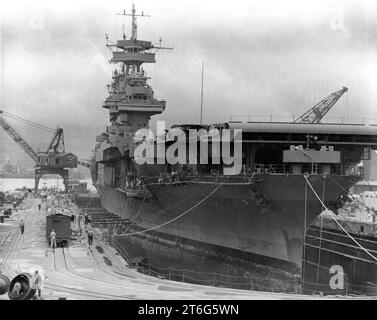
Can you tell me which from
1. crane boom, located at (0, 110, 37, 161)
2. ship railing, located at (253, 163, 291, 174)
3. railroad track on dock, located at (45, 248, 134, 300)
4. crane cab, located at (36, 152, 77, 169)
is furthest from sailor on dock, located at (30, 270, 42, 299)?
crane boom, located at (0, 110, 37, 161)

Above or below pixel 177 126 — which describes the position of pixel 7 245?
below

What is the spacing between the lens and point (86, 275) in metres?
12.1

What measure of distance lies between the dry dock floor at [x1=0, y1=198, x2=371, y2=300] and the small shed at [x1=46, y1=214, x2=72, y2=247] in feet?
1.14

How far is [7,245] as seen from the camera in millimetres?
15930

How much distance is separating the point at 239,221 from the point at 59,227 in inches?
250

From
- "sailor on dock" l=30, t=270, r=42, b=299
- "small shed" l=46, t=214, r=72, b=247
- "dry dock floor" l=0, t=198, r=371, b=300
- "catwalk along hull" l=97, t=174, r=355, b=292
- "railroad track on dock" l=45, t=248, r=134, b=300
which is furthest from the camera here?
"catwalk along hull" l=97, t=174, r=355, b=292

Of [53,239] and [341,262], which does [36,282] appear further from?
[341,262]

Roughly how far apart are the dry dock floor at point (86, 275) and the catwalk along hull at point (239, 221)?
13.8 feet

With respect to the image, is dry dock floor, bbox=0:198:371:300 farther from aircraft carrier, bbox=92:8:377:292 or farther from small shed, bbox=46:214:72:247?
aircraft carrier, bbox=92:8:377:292

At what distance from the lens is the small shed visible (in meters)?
16.3

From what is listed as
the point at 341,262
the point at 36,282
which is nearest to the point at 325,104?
the point at 341,262
